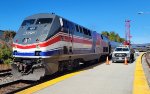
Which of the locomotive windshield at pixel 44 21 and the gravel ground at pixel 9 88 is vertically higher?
the locomotive windshield at pixel 44 21

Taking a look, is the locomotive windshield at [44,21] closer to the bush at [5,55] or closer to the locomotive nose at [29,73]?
the locomotive nose at [29,73]

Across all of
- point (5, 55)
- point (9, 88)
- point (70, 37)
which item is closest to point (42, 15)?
point (70, 37)

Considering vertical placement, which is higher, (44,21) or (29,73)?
(44,21)

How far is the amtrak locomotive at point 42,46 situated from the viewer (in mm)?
13977

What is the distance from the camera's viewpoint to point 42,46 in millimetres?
14008

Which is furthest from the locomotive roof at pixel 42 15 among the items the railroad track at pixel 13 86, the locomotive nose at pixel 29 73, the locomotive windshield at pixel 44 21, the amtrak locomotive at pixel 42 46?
the railroad track at pixel 13 86

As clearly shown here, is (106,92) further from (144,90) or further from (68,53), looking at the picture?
(68,53)

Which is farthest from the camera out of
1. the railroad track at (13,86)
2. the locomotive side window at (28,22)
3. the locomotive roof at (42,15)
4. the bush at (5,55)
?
the bush at (5,55)

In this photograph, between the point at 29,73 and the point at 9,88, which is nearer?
the point at 9,88

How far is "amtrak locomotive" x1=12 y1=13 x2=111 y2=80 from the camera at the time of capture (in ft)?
45.9

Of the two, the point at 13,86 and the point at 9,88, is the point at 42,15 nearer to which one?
the point at 13,86

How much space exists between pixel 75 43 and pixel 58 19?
330 cm

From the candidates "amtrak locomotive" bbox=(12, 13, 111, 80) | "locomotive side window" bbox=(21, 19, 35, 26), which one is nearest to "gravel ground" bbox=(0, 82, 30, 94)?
"amtrak locomotive" bbox=(12, 13, 111, 80)

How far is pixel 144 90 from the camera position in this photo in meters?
11.5
